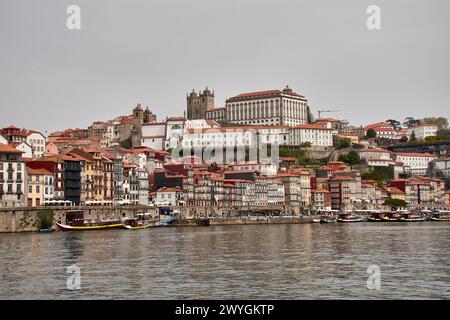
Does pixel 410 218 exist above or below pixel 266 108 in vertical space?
below

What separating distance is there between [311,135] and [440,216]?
36377 millimetres

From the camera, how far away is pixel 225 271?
33781mm

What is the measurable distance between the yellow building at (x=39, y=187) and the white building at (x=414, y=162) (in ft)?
358

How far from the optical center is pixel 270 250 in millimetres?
46844

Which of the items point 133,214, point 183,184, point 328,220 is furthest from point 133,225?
point 328,220

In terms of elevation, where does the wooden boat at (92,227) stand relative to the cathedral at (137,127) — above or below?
below

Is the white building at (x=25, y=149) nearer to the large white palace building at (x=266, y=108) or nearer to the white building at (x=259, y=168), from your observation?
the white building at (x=259, y=168)

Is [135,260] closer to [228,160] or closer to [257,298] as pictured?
[257,298]

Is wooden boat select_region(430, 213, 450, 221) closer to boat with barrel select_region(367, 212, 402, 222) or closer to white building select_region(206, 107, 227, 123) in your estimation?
boat with barrel select_region(367, 212, 402, 222)

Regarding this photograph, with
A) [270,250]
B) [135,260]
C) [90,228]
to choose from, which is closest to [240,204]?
[90,228]

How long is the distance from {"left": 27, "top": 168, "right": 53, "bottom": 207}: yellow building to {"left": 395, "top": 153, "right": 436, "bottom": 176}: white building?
10898cm

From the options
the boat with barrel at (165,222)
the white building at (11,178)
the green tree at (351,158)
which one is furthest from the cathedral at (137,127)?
the white building at (11,178)

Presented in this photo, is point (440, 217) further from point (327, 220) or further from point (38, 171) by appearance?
point (38, 171)

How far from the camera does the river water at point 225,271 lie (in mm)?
27413
